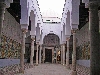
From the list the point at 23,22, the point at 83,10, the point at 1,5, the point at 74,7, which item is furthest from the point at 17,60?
the point at 1,5

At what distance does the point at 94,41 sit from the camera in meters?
7.46

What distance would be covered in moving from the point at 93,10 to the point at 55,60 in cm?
2750

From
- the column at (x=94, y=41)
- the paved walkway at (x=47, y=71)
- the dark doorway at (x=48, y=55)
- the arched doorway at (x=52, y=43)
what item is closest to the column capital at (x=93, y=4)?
the column at (x=94, y=41)

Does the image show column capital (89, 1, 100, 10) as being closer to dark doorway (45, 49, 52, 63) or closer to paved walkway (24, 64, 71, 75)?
paved walkway (24, 64, 71, 75)

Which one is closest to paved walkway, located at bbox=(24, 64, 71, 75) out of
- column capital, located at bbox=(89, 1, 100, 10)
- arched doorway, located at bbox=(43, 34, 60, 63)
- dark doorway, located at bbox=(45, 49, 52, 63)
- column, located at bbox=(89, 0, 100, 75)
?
column, located at bbox=(89, 0, 100, 75)

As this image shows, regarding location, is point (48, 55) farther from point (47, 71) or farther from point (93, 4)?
point (93, 4)

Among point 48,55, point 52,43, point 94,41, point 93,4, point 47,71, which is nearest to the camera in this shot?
point 94,41

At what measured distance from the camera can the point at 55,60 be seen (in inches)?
1367

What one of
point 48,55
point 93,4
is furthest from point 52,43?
point 93,4

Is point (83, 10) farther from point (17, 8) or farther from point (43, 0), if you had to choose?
point (43, 0)

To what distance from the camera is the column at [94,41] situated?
23.9 ft

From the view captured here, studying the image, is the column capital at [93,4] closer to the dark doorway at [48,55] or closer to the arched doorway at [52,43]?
the arched doorway at [52,43]

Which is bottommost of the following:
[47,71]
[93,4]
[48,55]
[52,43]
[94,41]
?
[47,71]

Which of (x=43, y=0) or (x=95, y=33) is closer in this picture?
(x=95, y=33)
